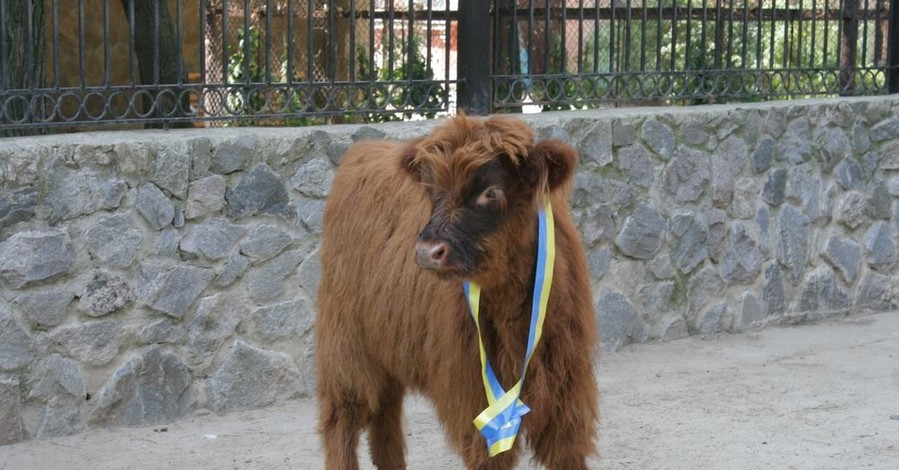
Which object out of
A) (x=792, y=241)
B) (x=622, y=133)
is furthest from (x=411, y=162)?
(x=792, y=241)

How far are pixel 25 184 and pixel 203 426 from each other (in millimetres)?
1420

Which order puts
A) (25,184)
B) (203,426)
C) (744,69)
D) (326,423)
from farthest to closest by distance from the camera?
(744,69) → (203,426) → (25,184) → (326,423)

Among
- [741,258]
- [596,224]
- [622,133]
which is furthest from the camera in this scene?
[741,258]

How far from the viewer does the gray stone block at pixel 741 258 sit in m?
7.91

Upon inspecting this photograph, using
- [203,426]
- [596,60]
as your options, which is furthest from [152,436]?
[596,60]

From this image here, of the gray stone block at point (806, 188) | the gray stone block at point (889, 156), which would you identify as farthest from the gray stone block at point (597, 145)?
the gray stone block at point (889, 156)

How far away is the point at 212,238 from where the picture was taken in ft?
20.2

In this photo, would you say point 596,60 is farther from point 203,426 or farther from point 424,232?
point 424,232

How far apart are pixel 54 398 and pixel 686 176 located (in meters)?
4.01

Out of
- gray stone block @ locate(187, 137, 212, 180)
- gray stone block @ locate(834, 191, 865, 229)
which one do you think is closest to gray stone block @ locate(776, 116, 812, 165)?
gray stone block @ locate(834, 191, 865, 229)

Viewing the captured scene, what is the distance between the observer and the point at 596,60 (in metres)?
7.77

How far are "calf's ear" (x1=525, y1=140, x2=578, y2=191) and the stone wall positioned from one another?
261 cm

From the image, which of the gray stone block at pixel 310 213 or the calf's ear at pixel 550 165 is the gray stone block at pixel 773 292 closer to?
the gray stone block at pixel 310 213

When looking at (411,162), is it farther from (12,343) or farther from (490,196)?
(12,343)
